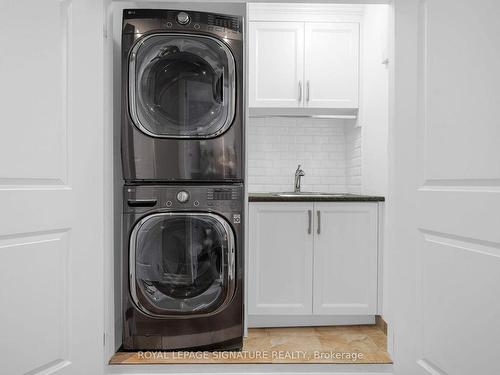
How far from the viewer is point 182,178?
2100 mm

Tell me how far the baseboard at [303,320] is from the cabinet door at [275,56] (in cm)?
154

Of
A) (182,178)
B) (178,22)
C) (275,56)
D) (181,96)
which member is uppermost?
(275,56)

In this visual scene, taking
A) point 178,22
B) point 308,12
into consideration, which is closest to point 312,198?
point 178,22

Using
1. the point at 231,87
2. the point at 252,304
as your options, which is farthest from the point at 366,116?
the point at 252,304

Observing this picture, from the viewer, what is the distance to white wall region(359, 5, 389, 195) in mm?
2531

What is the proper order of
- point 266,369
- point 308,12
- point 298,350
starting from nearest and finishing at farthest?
point 266,369 → point 298,350 → point 308,12

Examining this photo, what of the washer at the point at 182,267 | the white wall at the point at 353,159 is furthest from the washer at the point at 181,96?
the white wall at the point at 353,159

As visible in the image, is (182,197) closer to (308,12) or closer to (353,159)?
(353,159)

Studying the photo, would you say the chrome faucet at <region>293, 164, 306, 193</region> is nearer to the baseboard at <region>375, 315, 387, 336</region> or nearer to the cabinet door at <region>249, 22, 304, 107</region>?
the cabinet door at <region>249, 22, 304, 107</region>

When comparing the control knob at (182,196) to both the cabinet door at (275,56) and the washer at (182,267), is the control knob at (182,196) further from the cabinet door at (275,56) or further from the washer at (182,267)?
the cabinet door at (275,56)

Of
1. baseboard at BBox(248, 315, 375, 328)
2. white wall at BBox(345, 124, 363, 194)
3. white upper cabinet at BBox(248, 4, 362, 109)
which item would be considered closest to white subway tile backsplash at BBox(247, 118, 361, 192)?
white wall at BBox(345, 124, 363, 194)

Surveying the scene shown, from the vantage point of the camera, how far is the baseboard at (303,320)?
2.62 m

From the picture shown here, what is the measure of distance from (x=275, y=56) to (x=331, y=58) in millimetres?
421

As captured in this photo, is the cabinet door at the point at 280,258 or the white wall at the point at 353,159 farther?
the white wall at the point at 353,159
